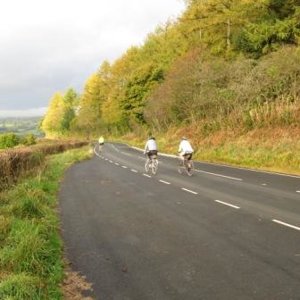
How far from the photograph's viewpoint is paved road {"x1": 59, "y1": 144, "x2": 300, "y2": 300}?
20.8 ft

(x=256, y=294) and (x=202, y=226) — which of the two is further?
(x=202, y=226)

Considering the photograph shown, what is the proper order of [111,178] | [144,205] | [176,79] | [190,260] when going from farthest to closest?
[176,79]
[111,178]
[144,205]
[190,260]

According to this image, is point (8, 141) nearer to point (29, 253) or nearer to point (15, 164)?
point (15, 164)

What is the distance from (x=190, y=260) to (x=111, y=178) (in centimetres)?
1474

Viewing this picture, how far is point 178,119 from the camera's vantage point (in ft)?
169

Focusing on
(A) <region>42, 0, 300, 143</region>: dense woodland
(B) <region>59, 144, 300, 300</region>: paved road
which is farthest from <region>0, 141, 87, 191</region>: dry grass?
(A) <region>42, 0, 300, 143</region>: dense woodland

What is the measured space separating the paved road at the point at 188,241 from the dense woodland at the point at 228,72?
15050 mm

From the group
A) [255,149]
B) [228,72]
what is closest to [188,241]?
[255,149]

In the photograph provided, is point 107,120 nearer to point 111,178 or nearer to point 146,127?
point 146,127

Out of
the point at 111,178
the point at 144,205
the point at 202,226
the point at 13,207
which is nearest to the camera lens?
the point at 202,226

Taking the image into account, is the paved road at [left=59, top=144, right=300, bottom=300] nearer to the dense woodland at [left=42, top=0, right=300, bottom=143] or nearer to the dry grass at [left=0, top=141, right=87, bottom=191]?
the dry grass at [left=0, top=141, right=87, bottom=191]

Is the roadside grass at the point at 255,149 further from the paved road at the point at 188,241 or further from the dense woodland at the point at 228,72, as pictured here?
the paved road at the point at 188,241

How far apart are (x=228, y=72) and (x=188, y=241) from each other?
99.7 ft

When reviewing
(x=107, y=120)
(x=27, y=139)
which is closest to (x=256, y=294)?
(x=27, y=139)
